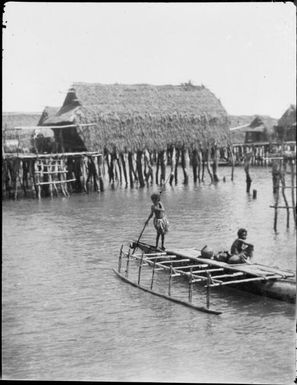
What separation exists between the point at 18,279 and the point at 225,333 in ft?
14.9

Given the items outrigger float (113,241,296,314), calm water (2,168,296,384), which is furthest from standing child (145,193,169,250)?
calm water (2,168,296,384)

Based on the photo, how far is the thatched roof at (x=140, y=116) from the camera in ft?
81.5

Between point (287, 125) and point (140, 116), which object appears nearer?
point (140, 116)

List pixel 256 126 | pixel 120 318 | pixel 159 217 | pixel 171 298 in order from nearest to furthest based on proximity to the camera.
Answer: pixel 120 318 < pixel 171 298 < pixel 159 217 < pixel 256 126

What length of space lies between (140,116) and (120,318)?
1711 cm

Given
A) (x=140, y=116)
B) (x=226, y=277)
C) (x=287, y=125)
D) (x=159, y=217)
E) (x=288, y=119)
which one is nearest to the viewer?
(x=226, y=277)

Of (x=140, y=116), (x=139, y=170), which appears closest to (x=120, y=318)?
(x=139, y=170)

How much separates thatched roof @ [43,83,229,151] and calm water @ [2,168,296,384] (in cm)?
923

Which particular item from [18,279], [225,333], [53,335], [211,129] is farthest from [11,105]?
[211,129]

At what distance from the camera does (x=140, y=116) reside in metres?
25.7

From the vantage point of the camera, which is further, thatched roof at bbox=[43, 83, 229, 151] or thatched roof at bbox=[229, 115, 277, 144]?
thatched roof at bbox=[229, 115, 277, 144]

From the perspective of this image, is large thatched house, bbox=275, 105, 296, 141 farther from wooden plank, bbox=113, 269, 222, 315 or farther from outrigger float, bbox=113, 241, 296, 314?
wooden plank, bbox=113, 269, 222, 315

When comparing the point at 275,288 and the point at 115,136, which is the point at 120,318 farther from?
the point at 115,136

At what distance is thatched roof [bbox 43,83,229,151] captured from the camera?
978 inches
